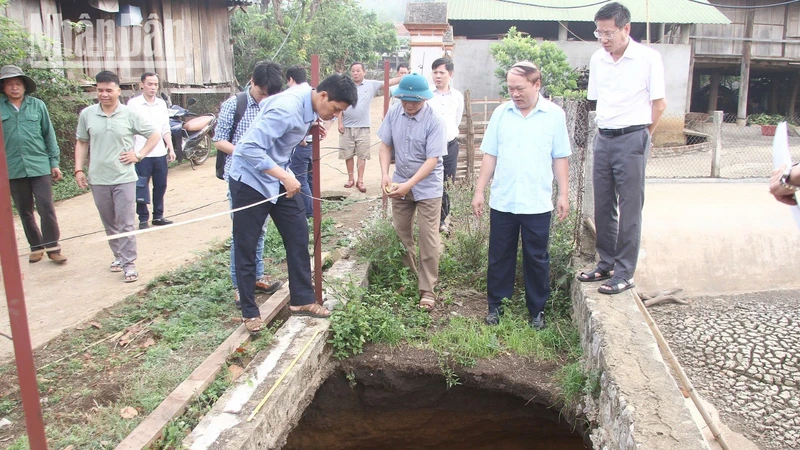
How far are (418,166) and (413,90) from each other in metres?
0.57

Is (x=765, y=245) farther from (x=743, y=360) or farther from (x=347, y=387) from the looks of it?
(x=347, y=387)

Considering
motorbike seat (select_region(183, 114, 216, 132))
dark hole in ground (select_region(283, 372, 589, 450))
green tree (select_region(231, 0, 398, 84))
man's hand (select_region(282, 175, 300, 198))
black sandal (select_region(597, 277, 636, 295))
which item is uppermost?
green tree (select_region(231, 0, 398, 84))

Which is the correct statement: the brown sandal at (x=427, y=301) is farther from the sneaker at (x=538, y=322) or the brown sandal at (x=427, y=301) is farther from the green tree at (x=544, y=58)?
the green tree at (x=544, y=58)

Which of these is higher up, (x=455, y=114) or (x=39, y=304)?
(x=455, y=114)

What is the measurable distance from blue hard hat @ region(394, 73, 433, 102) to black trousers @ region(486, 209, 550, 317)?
98cm

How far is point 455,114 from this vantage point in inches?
251

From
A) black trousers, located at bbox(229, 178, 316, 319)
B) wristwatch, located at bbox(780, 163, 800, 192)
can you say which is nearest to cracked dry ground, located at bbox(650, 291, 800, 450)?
wristwatch, located at bbox(780, 163, 800, 192)

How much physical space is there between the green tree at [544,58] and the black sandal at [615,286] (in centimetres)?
997

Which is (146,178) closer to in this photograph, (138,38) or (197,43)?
(138,38)

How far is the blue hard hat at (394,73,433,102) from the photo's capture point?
4250 millimetres

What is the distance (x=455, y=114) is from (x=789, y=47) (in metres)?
17.3

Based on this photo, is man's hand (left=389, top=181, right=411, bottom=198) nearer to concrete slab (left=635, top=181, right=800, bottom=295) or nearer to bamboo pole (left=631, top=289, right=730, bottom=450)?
bamboo pole (left=631, top=289, right=730, bottom=450)

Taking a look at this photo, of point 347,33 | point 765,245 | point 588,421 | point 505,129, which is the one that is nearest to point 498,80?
point 347,33

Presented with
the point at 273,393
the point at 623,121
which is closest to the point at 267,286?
the point at 273,393
